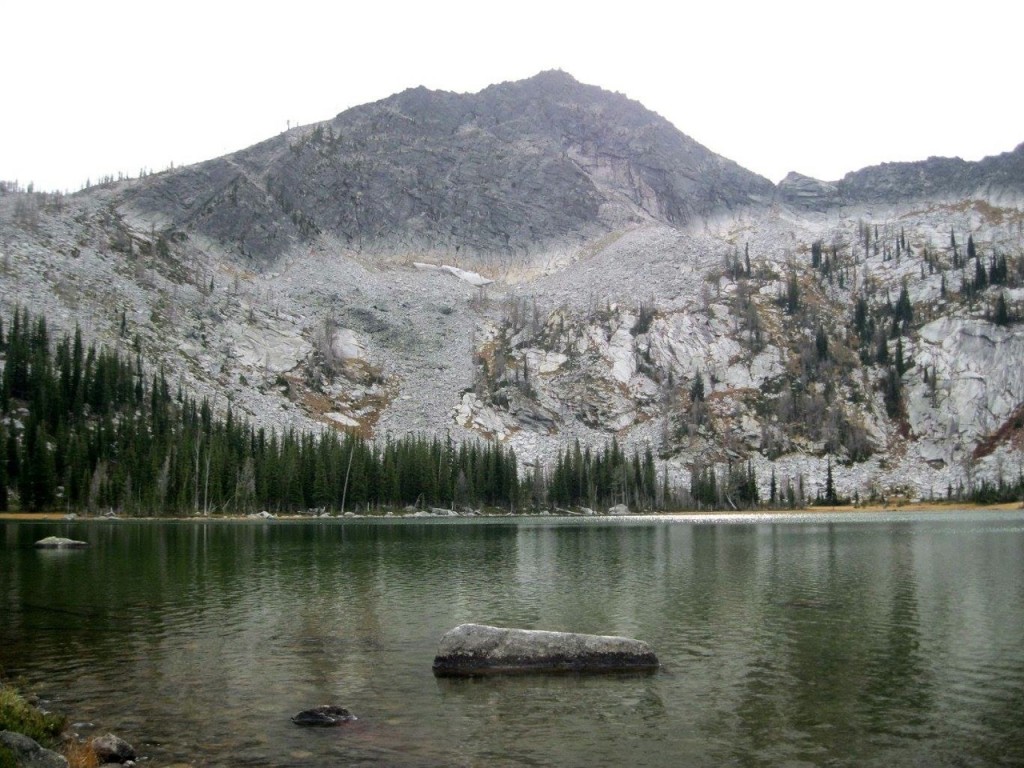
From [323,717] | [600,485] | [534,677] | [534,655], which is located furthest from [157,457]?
[323,717]

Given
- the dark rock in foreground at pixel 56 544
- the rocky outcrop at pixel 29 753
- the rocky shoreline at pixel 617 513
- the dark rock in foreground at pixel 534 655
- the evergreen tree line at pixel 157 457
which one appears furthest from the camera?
the rocky shoreline at pixel 617 513

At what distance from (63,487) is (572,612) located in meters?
129

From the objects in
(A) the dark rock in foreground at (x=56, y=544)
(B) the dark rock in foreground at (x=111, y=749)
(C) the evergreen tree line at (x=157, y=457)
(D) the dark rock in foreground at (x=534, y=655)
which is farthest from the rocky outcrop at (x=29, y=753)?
(C) the evergreen tree line at (x=157, y=457)

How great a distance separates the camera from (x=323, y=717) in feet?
68.8

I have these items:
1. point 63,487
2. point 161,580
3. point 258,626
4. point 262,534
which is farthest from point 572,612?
point 63,487

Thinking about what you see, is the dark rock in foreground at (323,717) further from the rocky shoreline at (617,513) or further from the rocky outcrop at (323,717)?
the rocky shoreline at (617,513)

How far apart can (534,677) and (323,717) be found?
7846 mm

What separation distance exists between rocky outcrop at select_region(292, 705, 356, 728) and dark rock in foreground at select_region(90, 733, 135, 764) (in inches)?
169

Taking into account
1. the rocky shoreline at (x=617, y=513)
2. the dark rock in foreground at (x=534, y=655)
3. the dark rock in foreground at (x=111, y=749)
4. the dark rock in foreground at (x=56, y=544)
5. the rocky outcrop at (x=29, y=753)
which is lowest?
the rocky shoreline at (x=617, y=513)

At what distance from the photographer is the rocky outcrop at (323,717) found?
68.6 feet

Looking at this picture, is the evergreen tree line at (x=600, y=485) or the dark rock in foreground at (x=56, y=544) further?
the evergreen tree line at (x=600, y=485)

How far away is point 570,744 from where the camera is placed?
19.4m

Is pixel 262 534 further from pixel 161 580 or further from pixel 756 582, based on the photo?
pixel 756 582

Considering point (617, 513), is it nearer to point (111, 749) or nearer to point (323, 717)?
point (323, 717)
